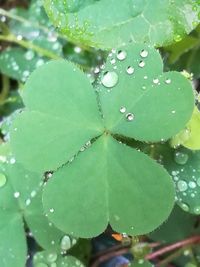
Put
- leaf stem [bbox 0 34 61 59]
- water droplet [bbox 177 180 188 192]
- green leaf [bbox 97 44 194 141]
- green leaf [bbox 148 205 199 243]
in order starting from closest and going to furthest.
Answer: green leaf [bbox 97 44 194 141]
water droplet [bbox 177 180 188 192]
green leaf [bbox 148 205 199 243]
leaf stem [bbox 0 34 61 59]

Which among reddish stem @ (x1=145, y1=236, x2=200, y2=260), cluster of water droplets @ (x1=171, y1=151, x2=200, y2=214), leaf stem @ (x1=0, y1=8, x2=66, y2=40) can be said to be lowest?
reddish stem @ (x1=145, y1=236, x2=200, y2=260)

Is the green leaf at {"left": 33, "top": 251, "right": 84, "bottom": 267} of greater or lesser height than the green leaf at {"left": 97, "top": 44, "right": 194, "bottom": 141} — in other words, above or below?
below

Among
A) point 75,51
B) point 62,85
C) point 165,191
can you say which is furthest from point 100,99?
point 75,51

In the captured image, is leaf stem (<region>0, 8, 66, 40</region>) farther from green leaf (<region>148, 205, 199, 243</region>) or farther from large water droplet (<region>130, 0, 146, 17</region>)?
green leaf (<region>148, 205, 199, 243</region>)

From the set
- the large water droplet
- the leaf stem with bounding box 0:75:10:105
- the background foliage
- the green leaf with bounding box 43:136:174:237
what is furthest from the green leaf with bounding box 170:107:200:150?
the leaf stem with bounding box 0:75:10:105

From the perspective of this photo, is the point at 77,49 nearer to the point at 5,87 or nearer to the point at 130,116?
the point at 5,87

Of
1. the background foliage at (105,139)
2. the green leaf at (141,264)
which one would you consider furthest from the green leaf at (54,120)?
the green leaf at (141,264)

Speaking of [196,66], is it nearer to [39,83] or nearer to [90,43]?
[90,43]

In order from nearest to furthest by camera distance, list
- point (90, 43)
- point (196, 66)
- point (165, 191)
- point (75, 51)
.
Result: point (165, 191)
point (90, 43)
point (196, 66)
point (75, 51)
